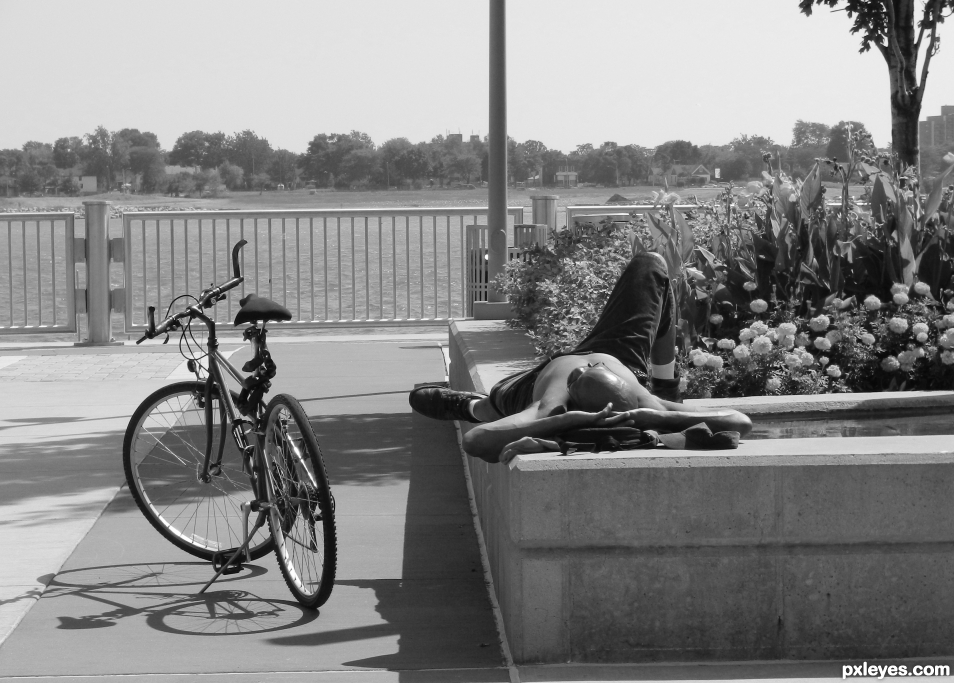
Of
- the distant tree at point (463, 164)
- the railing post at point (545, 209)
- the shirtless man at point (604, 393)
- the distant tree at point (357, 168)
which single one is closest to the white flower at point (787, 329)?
the shirtless man at point (604, 393)

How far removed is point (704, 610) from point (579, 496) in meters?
0.56

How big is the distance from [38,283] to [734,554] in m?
11.3

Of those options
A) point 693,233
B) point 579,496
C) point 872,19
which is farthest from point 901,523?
point 872,19

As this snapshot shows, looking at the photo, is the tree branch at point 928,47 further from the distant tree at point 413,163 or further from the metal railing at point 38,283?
the distant tree at point 413,163

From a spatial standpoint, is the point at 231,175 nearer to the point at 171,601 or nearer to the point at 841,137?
the point at 841,137

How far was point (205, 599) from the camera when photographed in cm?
488

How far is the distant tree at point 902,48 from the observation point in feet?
38.2

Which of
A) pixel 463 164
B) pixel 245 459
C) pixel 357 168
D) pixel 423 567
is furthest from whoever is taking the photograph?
pixel 357 168

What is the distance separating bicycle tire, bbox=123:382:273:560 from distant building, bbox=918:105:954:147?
7.13 m

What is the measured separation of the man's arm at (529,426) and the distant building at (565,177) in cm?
1027

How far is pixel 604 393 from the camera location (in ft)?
14.2

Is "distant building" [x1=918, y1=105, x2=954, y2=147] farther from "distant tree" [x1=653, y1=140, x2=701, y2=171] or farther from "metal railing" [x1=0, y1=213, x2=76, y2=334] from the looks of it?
"metal railing" [x1=0, y1=213, x2=76, y2=334]

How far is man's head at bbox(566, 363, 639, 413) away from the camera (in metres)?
4.33

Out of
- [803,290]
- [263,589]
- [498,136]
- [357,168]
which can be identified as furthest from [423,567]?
[357,168]
